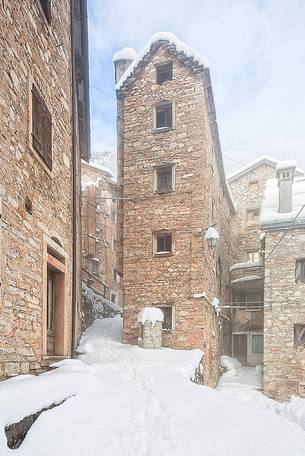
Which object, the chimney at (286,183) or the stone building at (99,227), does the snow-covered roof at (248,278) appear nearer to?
the chimney at (286,183)

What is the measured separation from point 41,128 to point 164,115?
890cm

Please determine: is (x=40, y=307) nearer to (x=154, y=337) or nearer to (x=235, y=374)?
(x=154, y=337)

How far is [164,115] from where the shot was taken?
1433cm

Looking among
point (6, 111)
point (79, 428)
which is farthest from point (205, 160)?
point (79, 428)

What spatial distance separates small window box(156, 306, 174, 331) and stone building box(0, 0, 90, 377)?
518 centimetres

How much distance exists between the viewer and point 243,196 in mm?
24812

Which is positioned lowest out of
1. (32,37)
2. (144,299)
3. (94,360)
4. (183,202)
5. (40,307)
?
(94,360)

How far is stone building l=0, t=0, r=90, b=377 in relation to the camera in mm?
4848

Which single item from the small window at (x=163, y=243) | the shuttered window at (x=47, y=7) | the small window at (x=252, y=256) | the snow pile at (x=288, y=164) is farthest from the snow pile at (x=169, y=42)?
the small window at (x=252, y=256)

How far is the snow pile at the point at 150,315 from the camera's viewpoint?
1203 cm

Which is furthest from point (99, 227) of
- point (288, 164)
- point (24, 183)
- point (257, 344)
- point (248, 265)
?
point (24, 183)

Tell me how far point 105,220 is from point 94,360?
18.7m

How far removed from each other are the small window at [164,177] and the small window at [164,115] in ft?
5.41

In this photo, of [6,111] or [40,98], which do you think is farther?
[40,98]
